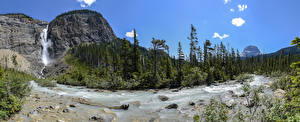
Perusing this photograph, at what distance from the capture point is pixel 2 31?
142125 millimetres

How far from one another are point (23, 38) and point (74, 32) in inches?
1854

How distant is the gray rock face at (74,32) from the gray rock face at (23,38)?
1219 cm

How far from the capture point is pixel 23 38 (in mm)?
142875

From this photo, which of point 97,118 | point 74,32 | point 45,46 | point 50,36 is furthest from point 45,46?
point 97,118

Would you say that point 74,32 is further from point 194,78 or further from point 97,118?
point 97,118

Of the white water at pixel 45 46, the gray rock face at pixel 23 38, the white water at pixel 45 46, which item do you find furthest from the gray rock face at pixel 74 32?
the gray rock face at pixel 23 38

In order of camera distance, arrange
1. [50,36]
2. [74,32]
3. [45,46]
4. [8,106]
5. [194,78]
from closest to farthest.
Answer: [8,106] < [194,78] < [45,46] < [50,36] < [74,32]

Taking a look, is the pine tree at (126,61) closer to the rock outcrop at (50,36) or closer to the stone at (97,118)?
the stone at (97,118)

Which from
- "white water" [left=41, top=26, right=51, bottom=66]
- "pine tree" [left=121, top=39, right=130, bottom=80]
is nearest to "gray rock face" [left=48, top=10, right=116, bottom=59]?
"white water" [left=41, top=26, right=51, bottom=66]

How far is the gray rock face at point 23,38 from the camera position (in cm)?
12829

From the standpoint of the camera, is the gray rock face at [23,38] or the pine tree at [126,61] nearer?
the pine tree at [126,61]

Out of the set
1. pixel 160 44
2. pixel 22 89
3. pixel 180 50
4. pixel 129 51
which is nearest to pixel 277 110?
pixel 22 89

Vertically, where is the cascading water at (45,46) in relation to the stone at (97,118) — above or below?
above

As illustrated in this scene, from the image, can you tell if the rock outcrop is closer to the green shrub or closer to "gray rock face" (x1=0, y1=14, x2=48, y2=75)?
"gray rock face" (x1=0, y1=14, x2=48, y2=75)
